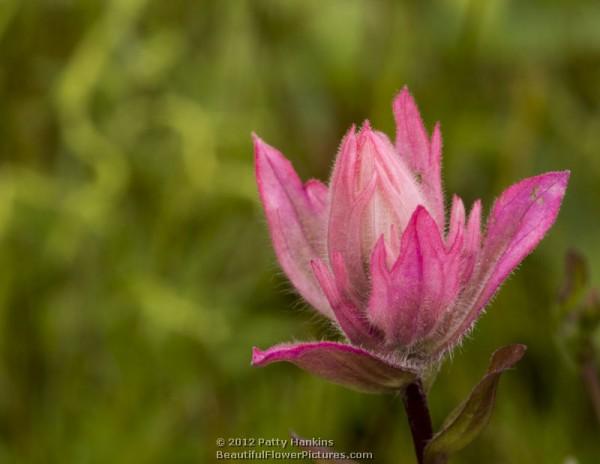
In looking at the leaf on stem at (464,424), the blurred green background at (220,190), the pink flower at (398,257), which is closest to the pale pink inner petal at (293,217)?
the pink flower at (398,257)

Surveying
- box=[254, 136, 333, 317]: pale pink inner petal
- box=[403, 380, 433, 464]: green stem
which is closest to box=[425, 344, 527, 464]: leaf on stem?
box=[403, 380, 433, 464]: green stem

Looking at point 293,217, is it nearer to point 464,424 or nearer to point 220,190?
point 464,424

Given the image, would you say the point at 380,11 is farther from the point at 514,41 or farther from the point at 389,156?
the point at 389,156

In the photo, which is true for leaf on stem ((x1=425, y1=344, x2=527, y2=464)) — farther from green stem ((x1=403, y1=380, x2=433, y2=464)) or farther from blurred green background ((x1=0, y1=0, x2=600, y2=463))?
blurred green background ((x1=0, y1=0, x2=600, y2=463))

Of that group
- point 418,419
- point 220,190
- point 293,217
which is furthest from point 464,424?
point 220,190

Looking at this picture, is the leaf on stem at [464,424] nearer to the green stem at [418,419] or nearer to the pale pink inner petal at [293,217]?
the green stem at [418,419]

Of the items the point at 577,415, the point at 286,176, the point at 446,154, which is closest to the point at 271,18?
the point at 446,154
